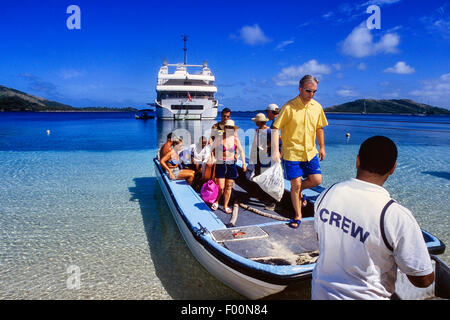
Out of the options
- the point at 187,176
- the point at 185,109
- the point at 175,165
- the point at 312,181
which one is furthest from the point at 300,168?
the point at 185,109

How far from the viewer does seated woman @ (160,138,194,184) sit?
6336 mm

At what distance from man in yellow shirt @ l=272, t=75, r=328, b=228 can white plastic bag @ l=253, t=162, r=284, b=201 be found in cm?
43

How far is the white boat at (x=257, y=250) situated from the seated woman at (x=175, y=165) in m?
1.24

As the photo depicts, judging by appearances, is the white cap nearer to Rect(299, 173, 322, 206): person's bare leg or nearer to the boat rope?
Rect(299, 173, 322, 206): person's bare leg

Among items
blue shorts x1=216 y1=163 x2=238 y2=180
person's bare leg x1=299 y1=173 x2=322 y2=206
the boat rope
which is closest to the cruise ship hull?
the boat rope

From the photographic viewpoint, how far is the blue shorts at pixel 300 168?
4.01 meters

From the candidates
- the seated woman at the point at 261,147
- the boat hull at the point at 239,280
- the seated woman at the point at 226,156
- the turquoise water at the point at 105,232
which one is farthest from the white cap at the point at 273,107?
the turquoise water at the point at 105,232

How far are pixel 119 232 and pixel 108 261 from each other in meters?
1.13

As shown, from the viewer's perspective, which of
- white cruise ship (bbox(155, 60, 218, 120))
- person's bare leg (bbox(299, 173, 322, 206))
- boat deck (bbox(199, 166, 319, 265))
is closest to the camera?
boat deck (bbox(199, 166, 319, 265))

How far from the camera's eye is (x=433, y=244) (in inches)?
126

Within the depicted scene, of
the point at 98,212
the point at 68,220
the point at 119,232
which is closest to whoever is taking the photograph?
the point at 119,232
